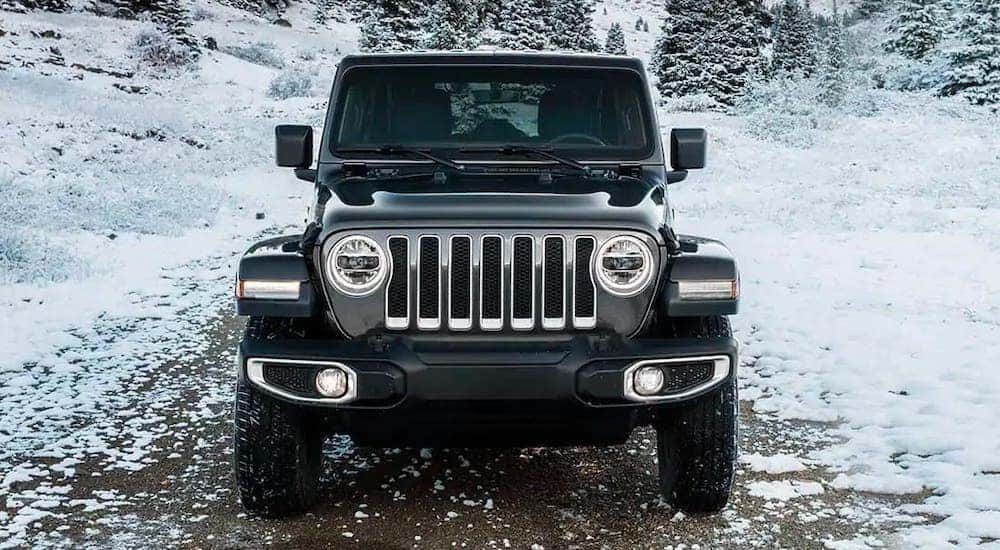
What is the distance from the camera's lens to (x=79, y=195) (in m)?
14.1

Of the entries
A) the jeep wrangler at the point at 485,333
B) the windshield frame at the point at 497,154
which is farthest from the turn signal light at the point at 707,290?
the windshield frame at the point at 497,154

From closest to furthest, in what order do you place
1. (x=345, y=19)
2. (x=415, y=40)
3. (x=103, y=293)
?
(x=103, y=293)
(x=415, y=40)
(x=345, y=19)

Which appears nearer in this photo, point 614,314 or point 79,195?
point 614,314

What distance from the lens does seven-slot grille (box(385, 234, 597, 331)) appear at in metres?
3.65

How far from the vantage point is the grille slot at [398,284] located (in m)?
3.66

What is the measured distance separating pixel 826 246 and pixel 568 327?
906 cm

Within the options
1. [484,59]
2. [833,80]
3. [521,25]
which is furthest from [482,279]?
[521,25]

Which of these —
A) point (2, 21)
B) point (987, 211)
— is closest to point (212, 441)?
point (987, 211)

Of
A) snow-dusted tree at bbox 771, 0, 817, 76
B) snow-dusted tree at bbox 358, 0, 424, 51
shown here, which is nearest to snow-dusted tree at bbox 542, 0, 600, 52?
snow-dusted tree at bbox 358, 0, 424, 51

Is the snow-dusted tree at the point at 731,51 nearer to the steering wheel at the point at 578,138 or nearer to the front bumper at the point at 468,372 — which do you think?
the steering wheel at the point at 578,138

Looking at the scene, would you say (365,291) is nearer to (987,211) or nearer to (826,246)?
(826,246)

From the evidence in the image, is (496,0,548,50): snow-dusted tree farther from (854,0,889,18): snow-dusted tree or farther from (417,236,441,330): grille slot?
(854,0,889,18): snow-dusted tree

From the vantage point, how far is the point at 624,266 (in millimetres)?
3717

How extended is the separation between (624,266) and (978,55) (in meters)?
34.8
